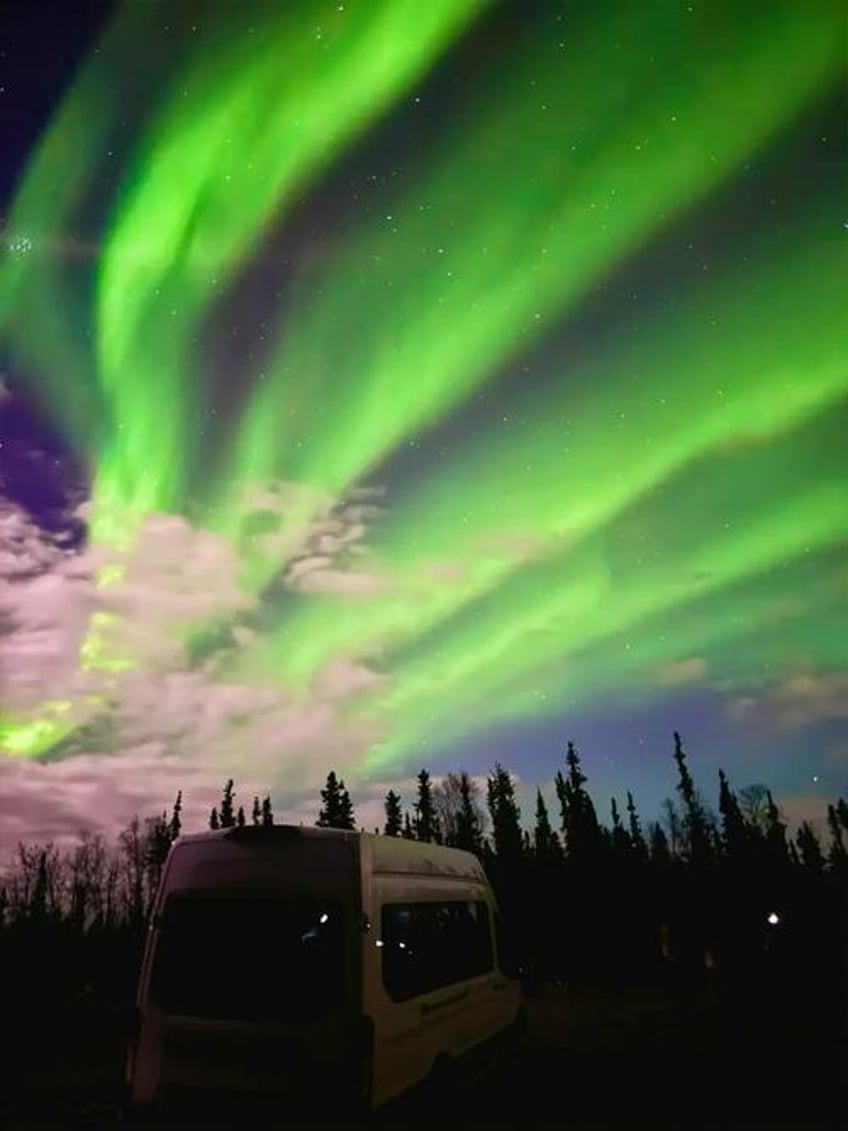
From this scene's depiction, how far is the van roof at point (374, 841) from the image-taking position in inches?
281

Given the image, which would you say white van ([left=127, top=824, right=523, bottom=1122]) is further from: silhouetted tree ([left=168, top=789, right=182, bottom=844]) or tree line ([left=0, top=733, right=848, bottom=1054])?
silhouetted tree ([left=168, top=789, right=182, bottom=844])

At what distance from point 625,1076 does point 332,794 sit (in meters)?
83.5

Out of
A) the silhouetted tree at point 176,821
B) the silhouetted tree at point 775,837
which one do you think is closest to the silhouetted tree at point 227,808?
the silhouetted tree at point 176,821

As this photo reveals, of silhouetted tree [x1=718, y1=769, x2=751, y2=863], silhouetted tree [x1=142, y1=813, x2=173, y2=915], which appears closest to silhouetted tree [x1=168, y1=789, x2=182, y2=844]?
silhouetted tree [x1=142, y1=813, x2=173, y2=915]

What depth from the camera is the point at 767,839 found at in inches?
3091

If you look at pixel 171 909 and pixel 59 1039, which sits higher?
pixel 171 909

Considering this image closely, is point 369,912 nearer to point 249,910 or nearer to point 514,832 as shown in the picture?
point 249,910

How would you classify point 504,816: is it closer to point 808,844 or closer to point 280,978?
point 808,844

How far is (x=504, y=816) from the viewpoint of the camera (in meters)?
91.3

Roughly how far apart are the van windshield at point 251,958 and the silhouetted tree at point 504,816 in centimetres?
6467

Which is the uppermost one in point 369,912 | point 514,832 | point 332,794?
point 332,794

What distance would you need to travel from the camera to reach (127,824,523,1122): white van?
635 centimetres

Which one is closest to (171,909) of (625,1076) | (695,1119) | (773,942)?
(695,1119)

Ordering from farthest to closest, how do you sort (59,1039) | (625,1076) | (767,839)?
(767,839)
(59,1039)
(625,1076)
